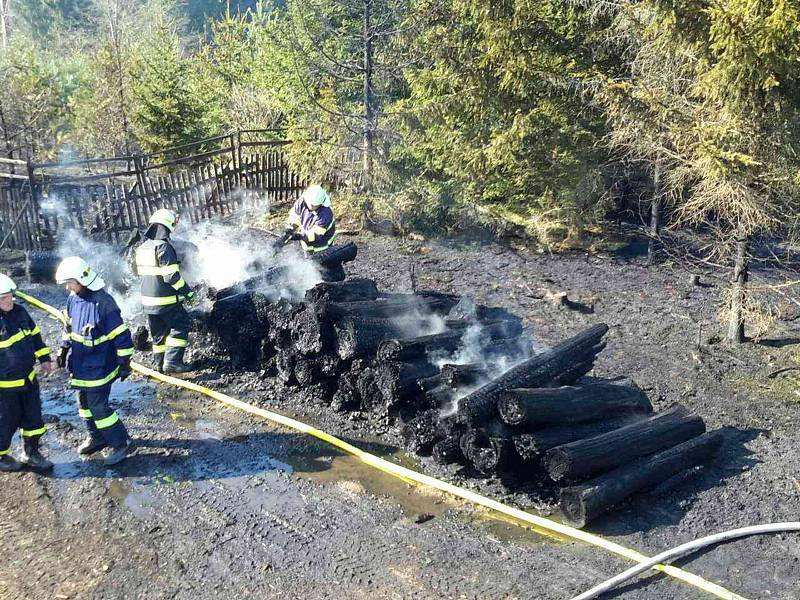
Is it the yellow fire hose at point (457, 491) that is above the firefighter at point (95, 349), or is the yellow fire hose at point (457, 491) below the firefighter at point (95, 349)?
below

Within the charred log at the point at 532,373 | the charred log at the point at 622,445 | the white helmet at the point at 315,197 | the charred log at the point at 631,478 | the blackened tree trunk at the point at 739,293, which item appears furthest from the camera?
the white helmet at the point at 315,197

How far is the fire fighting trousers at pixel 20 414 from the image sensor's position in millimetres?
6613

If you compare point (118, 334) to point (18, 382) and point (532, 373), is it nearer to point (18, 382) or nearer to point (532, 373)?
point (18, 382)

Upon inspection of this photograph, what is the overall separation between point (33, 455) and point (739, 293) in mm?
8379

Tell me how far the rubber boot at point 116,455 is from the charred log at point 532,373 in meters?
3.42

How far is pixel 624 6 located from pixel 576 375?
6.03 metres

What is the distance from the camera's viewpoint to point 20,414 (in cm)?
677

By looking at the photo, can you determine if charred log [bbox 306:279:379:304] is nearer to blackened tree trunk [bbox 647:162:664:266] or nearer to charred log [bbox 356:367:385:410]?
charred log [bbox 356:367:385:410]

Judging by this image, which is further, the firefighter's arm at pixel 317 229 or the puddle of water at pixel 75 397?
the firefighter's arm at pixel 317 229

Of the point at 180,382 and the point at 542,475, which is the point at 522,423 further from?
the point at 180,382

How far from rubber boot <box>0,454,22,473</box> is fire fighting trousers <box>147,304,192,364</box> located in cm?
250

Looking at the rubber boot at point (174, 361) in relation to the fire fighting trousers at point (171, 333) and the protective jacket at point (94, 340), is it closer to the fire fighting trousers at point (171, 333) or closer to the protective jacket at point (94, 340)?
the fire fighting trousers at point (171, 333)

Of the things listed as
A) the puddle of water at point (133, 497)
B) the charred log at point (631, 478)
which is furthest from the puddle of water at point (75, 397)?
the charred log at point (631, 478)

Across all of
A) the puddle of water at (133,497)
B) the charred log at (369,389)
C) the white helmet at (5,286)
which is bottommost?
the puddle of water at (133,497)
